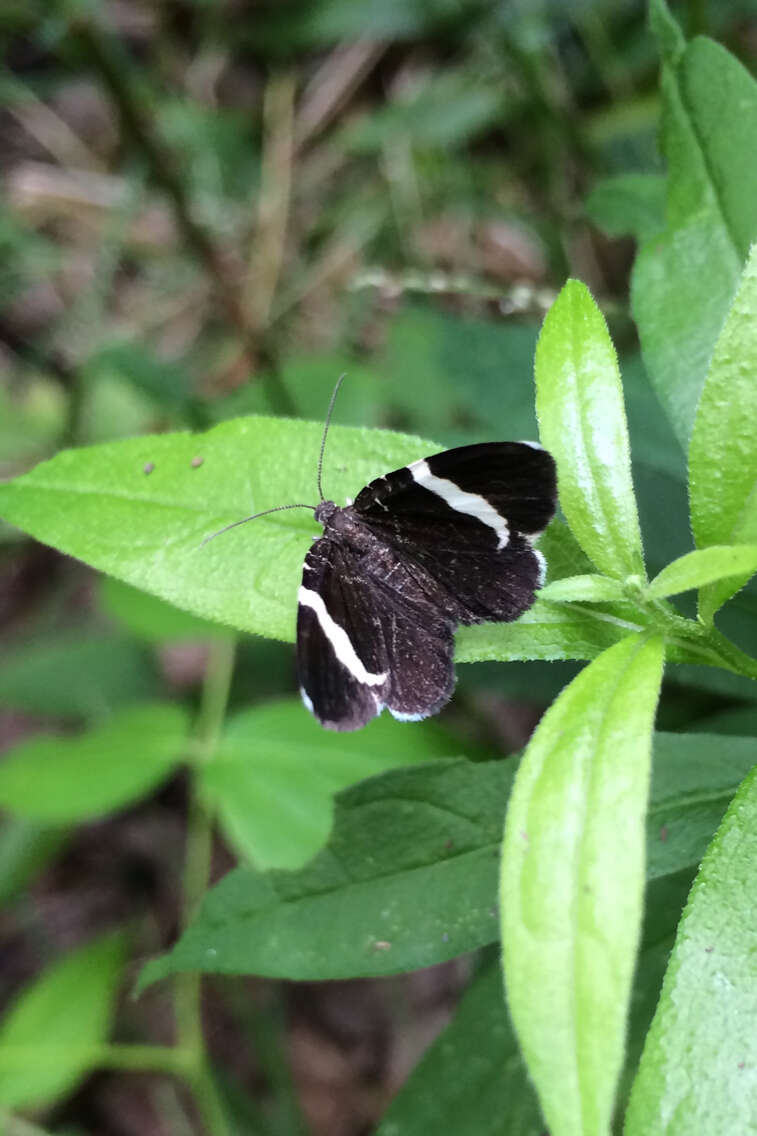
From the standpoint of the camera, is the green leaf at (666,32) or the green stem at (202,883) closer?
the green leaf at (666,32)

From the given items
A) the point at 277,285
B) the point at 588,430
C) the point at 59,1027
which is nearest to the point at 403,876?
the point at 588,430

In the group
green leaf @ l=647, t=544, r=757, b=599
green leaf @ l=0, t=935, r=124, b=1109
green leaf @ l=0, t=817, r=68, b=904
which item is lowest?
green leaf @ l=0, t=935, r=124, b=1109

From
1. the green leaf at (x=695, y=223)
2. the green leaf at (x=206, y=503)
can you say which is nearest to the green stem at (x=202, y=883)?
the green leaf at (x=206, y=503)

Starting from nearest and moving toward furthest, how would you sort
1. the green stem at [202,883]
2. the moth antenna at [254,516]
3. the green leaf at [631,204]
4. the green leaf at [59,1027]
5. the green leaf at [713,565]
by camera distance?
the green leaf at [713,565] → the moth antenna at [254,516] → the green leaf at [631,204] → the green stem at [202,883] → the green leaf at [59,1027]

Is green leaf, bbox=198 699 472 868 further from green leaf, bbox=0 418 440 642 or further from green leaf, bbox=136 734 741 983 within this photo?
green leaf, bbox=0 418 440 642

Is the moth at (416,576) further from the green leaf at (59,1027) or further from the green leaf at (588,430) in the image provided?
the green leaf at (59,1027)

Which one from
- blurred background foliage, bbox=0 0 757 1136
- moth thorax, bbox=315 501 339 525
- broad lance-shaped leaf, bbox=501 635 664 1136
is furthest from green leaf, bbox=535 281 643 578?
blurred background foliage, bbox=0 0 757 1136

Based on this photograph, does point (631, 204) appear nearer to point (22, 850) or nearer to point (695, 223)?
point (695, 223)

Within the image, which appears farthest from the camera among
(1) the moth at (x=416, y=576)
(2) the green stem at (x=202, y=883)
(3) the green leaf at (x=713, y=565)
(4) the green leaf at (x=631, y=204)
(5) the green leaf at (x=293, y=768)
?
(2) the green stem at (x=202, y=883)
